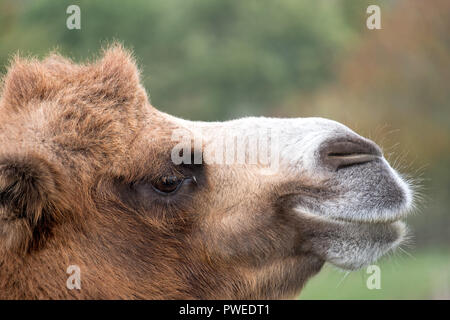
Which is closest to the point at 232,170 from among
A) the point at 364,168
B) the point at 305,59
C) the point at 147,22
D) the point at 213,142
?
the point at 213,142

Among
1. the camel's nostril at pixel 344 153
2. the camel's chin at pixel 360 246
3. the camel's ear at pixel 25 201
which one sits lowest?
the camel's chin at pixel 360 246

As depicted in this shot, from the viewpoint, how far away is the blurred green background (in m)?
19.5

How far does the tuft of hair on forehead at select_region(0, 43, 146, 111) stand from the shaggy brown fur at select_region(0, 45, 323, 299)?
0.04 feet

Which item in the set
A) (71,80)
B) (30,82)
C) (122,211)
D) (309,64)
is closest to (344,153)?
(122,211)

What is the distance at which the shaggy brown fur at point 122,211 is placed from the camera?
3.60 meters

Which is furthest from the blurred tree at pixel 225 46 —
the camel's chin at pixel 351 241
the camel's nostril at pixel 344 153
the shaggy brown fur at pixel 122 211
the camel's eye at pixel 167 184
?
the camel's chin at pixel 351 241

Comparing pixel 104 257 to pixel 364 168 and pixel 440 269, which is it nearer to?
pixel 364 168

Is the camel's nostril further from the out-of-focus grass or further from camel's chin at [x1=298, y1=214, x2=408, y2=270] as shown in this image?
the out-of-focus grass

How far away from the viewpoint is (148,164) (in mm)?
3836

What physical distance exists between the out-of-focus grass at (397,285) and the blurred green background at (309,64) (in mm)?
58

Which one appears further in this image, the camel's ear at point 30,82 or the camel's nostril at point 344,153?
the camel's ear at point 30,82

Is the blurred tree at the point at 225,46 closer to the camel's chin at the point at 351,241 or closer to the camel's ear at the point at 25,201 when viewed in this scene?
the camel's ear at the point at 25,201

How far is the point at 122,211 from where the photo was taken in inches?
151

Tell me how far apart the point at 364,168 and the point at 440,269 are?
17225 mm
